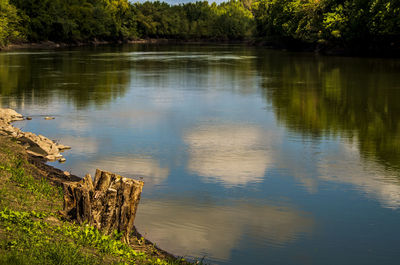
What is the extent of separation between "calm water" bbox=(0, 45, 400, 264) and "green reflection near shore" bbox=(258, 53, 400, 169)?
9 centimetres

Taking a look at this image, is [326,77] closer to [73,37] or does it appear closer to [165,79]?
[165,79]

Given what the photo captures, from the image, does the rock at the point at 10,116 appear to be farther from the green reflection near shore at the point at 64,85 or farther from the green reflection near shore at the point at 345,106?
the green reflection near shore at the point at 345,106

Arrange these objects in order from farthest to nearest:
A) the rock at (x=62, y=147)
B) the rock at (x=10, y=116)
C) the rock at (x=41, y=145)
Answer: the rock at (x=10, y=116) < the rock at (x=62, y=147) < the rock at (x=41, y=145)

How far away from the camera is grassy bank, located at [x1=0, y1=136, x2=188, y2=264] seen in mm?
8422

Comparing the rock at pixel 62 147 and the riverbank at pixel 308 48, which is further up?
the riverbank at pixel 308 48

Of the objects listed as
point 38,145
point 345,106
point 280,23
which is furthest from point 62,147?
point 280,23

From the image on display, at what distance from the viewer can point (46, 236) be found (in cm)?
933

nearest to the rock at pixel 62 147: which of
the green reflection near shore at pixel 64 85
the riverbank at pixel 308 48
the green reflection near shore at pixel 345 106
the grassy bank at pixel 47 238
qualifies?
the grassy bank at pixel 47 238

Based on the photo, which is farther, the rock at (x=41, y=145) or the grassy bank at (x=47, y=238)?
the rock at (x=41, y=145)

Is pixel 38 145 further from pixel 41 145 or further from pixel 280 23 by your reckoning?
pixel 280 23

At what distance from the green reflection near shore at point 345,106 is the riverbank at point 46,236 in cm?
1077

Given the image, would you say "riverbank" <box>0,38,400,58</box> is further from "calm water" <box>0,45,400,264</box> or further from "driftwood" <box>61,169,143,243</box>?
"driftwood" <box>61,169,143,243</box>

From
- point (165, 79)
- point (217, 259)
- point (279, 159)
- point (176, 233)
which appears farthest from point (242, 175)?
point (165, 79)

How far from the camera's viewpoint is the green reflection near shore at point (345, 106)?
22.4 meters
